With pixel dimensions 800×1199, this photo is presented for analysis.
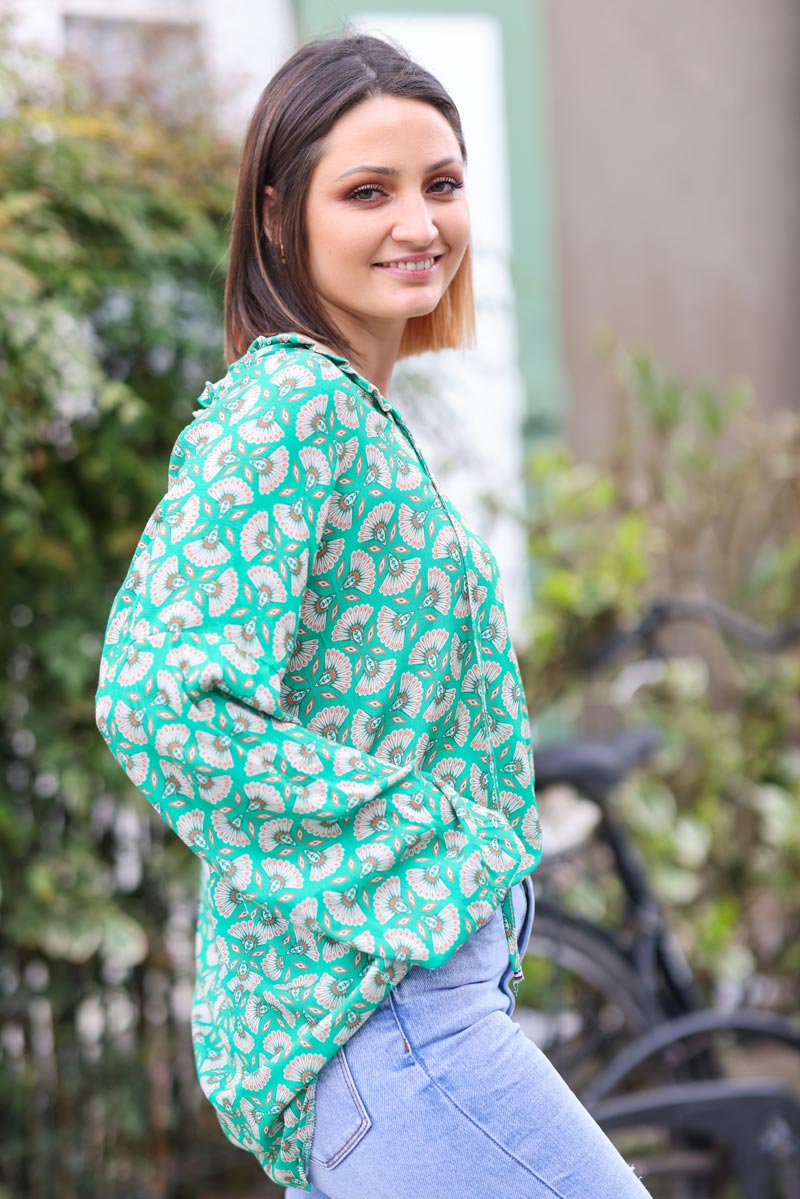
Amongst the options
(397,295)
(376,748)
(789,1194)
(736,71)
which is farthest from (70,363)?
(736,71)

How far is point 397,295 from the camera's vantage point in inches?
55.3

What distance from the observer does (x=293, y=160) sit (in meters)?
1.40

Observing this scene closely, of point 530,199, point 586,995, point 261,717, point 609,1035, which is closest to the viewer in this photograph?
point 261,717

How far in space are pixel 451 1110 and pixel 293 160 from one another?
0.93 m

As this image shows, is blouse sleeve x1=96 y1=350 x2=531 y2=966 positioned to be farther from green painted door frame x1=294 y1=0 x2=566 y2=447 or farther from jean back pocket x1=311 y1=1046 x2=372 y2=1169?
green painted door frame x1=294 y1=0 x2=566 y2=447

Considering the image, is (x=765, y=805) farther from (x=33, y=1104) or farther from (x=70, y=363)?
(x=70, y=363)

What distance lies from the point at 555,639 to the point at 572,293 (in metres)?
1.79

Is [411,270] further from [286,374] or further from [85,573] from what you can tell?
[85,573]

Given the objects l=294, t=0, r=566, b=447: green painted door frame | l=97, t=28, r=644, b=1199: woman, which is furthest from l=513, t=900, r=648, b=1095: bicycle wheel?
l=294, t=0, r=566, b=447: green painted door frame

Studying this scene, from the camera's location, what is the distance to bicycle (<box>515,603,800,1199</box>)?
2.59 metres

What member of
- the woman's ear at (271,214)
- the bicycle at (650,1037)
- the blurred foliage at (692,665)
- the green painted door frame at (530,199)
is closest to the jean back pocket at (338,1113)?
the woman's ear at (271,214)

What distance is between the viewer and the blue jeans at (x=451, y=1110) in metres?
1.25

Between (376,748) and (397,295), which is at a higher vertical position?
(397,295)

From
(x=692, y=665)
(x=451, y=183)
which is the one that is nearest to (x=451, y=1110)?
(x=451, y=183)
